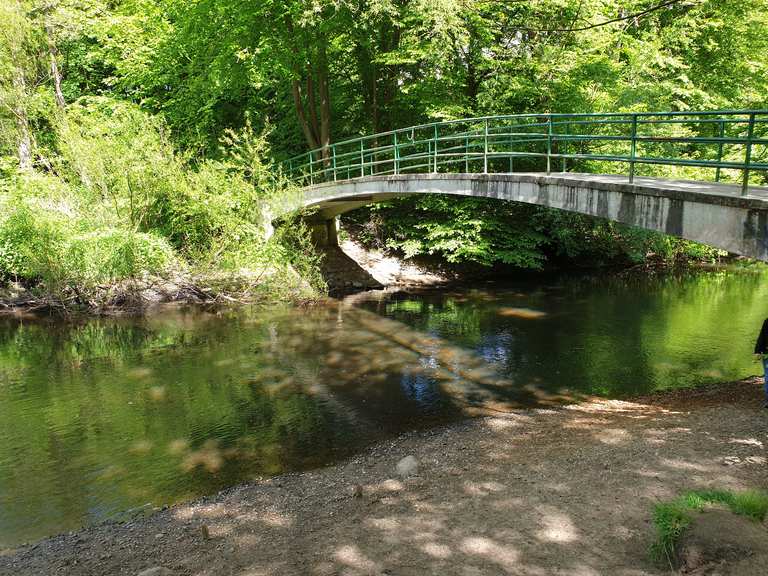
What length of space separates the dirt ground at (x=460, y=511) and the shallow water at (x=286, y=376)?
930mm

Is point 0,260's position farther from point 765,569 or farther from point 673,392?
point 765,569

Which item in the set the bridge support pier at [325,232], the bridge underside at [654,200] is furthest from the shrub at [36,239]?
the bridge underside at [654,200]

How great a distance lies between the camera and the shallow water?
8.41m

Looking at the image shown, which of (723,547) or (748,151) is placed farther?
(748,151)

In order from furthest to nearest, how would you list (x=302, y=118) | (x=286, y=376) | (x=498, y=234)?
1. (x=302, y=118)
2. (x=498, y=234)
3. (x=286, y=376)

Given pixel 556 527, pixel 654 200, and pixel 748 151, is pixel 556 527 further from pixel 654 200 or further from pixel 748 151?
pixel 654 200

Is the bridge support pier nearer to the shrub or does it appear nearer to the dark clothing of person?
the shrub

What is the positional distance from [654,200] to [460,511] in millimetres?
4871

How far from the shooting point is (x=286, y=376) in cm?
1233

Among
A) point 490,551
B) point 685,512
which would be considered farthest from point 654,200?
point 490,551

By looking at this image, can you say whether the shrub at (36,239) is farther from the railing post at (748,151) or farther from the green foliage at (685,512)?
the green foliage at (685,512)

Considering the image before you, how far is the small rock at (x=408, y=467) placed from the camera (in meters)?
7.62

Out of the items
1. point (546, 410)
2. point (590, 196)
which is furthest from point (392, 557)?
point (590, 196)

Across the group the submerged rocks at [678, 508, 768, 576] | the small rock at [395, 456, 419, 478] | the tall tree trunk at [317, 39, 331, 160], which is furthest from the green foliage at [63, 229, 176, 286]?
the submerged rocks at [678, 508, 768, 576]
